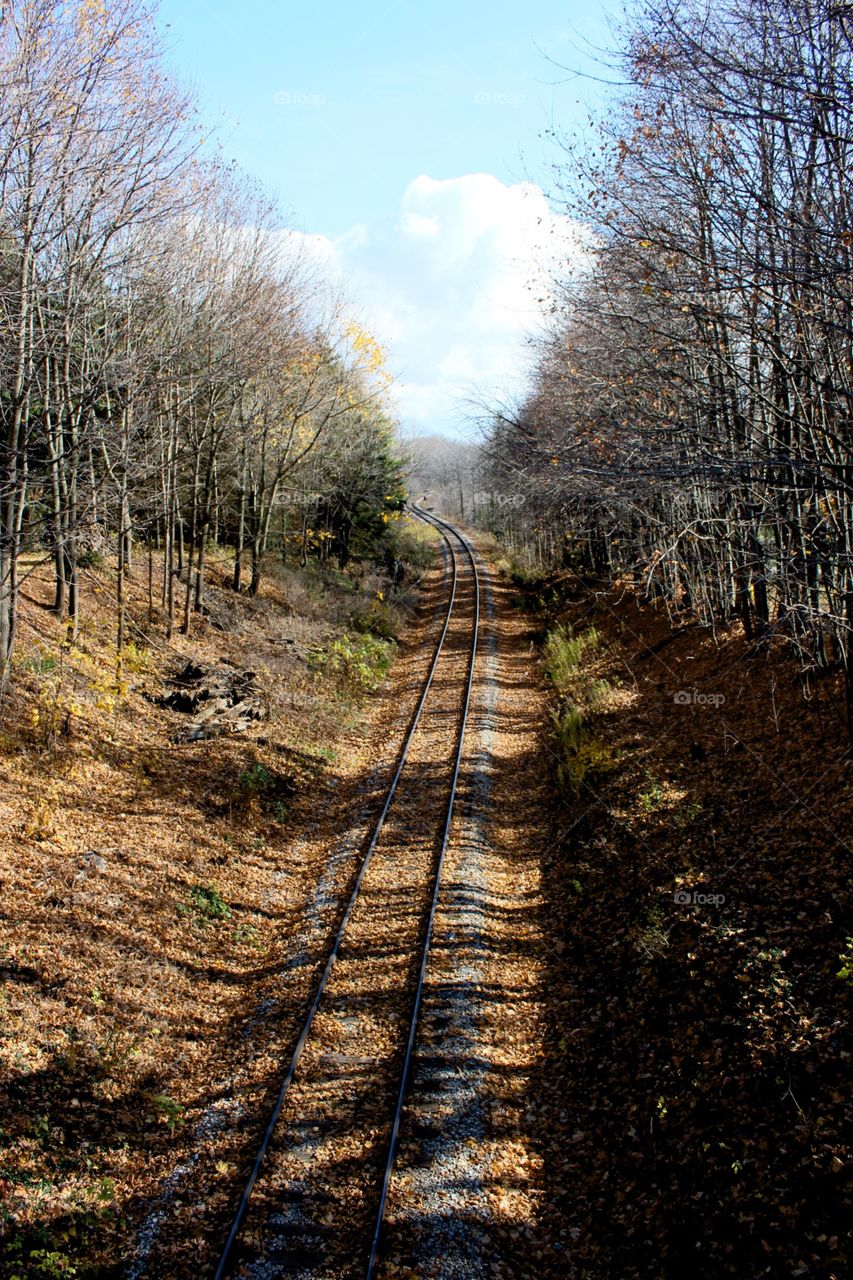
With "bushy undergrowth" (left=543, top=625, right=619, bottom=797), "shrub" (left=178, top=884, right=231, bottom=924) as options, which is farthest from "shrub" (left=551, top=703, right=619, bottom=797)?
"shrub" (left=178, top=884, right=231, bottom=924)

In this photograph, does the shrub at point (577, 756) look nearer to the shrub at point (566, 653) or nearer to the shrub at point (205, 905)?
the shrub at point (566, 653)

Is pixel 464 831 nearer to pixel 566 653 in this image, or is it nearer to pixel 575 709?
pixel 575 709

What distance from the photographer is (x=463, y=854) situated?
39.7 feet

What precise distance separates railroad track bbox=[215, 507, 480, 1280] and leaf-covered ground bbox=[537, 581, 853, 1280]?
1.44 meters

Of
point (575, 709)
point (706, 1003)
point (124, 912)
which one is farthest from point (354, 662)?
point (706, 1003)

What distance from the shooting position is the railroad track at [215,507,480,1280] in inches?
232

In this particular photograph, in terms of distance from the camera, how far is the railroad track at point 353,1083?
19.4 feet

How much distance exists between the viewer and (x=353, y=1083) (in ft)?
24.9

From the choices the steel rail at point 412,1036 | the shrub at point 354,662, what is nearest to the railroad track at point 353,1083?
the steel rail at point 412,1036

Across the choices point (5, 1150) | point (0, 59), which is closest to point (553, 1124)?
point (5, 1150)

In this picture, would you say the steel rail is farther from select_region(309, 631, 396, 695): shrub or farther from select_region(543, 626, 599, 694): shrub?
select_region(309, 631, 396, 695): shrub

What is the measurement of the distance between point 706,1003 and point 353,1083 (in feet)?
11.3

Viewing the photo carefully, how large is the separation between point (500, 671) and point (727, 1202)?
18.0 m

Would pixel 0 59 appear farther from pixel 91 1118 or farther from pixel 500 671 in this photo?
pixel 500 671
